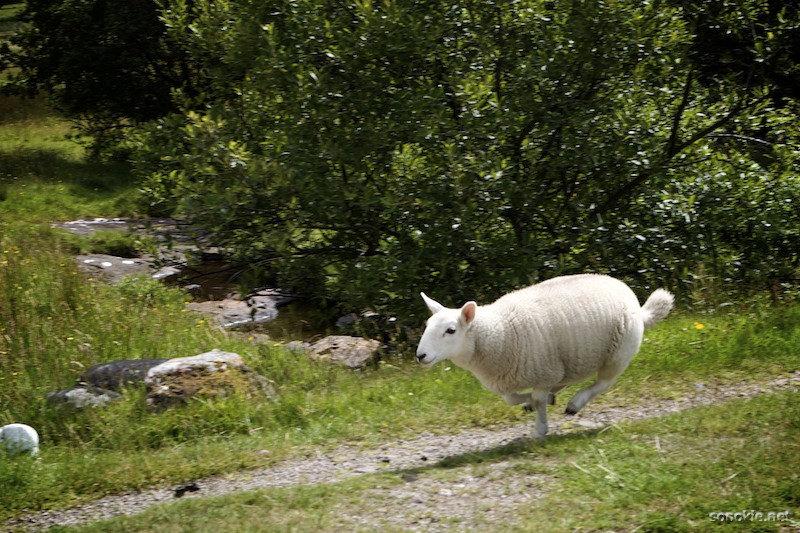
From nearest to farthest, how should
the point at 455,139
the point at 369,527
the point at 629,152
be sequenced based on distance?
the point at 369,527, the point at 455,139, the point at 629,152

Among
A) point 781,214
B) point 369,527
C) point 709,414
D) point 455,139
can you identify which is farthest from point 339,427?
point 781,214

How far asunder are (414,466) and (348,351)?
4.88 metres

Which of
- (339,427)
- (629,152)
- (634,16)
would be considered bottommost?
(339,427)

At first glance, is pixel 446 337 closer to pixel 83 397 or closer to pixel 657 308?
pixel 657 308

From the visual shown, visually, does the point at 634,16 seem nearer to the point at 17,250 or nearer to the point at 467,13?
the point at 467,13

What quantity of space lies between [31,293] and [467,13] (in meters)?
7.55

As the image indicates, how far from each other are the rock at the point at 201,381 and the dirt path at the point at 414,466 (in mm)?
1664

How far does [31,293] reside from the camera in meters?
13.1

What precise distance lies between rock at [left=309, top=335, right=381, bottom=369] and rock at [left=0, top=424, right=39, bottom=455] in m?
4.18

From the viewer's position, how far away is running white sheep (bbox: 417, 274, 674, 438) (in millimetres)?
8219

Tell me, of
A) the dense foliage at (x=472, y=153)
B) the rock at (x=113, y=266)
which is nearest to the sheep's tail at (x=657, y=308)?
the dense foliage at (x=472, y=153)

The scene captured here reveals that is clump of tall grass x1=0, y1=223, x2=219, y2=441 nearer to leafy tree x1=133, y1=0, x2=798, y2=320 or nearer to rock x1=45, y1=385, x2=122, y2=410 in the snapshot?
rock x1=45, y1=385, x2=122, y2=410

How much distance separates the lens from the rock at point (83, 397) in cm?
948

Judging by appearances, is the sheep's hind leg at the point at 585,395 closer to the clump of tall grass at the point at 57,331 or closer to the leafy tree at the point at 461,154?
the leafy tree at the point at 461,154
